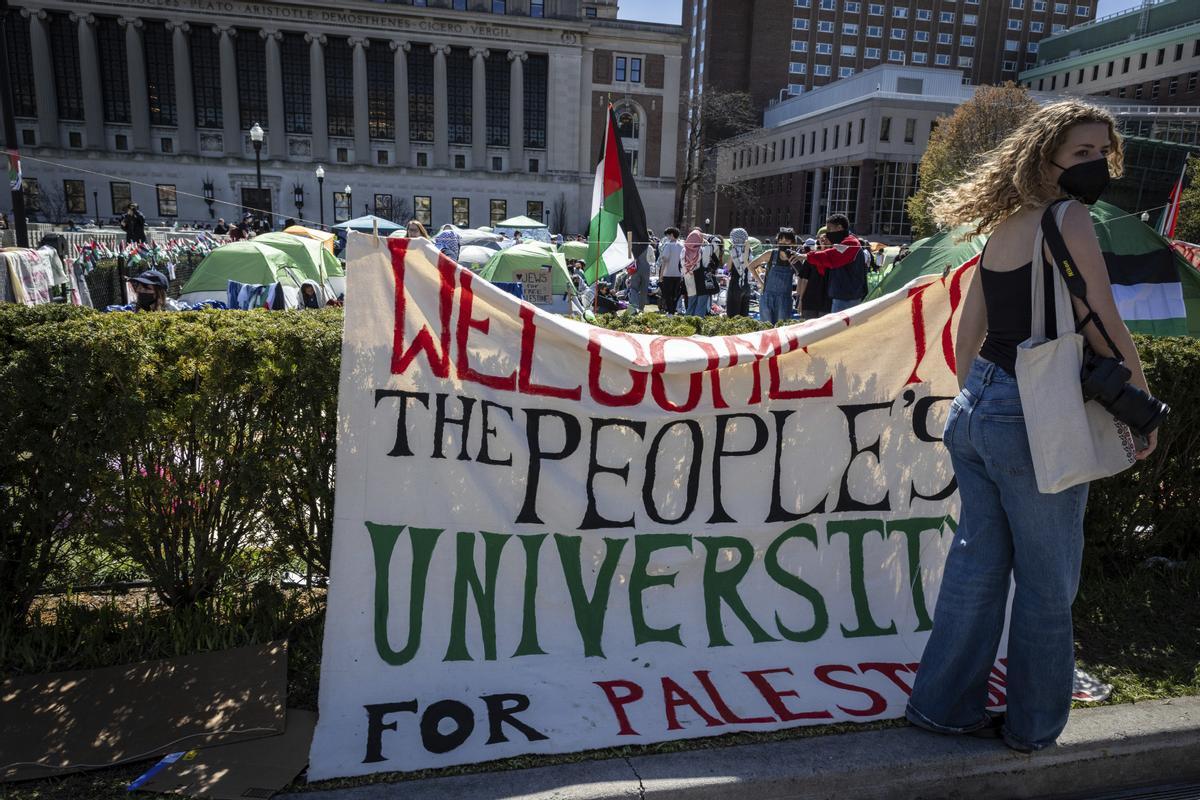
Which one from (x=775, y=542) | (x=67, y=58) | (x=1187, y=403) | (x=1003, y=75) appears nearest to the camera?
(x=775, y=542)

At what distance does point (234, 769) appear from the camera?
247cm

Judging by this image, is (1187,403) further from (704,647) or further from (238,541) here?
(238,541)

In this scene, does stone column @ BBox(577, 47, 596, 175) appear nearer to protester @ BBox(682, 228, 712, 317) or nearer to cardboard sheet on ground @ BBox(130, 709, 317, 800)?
protester @ BBox(682, 228, 712, 317)

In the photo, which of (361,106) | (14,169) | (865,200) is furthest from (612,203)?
(865,200)

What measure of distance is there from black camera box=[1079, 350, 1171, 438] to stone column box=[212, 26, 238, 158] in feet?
231

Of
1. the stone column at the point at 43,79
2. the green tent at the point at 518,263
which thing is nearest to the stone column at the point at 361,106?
the stone column at the point at 43,79

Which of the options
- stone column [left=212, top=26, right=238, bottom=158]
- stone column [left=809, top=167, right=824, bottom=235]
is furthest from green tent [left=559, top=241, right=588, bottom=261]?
stone column [left=809, top=167, right=824, bottom=235]

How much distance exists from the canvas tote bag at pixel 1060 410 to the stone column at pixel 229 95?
7031cm

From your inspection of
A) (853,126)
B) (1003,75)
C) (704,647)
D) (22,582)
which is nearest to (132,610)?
(22,582)

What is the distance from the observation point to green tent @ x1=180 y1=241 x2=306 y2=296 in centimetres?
1447

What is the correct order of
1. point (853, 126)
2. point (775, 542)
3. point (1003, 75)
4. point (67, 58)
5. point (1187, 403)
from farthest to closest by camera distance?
point (1003, 75) < point (853, 126) < point (67, 58) < point (1187, 403) < point (775, 542)

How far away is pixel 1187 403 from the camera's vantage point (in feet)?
13.0

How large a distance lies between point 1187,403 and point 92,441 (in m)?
4.86

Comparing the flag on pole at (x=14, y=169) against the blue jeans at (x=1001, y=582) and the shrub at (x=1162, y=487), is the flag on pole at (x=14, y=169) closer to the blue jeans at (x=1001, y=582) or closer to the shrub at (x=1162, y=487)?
the blue jeans at (x=1001, y=582)
